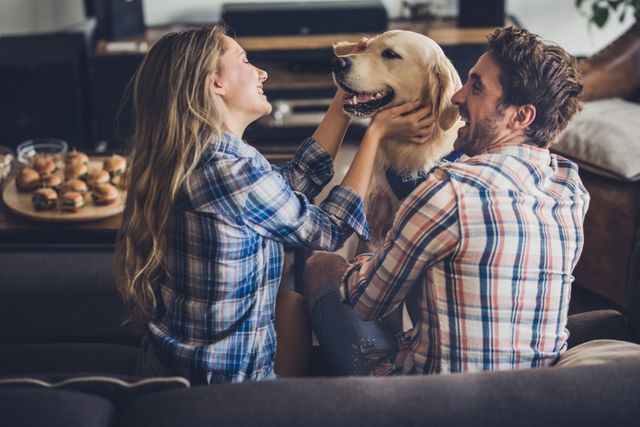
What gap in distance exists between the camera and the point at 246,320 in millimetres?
1372

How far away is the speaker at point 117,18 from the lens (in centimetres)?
353

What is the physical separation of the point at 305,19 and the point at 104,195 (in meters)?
1.77

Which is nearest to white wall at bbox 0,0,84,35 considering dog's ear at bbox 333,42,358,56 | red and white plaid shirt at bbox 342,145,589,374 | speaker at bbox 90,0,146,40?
speaker at bbox 90,0,146,40

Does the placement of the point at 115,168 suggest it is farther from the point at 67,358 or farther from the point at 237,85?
the point at 237,85

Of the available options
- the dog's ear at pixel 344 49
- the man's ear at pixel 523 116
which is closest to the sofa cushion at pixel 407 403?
the man's ear at pixel 523 116

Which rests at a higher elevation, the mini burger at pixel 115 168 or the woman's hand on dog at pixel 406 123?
the woman's hand on dog at pixel 406 123

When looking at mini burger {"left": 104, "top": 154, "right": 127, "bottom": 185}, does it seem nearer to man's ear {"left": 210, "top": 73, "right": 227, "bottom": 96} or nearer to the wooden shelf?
man's ear {"left": 210, "top": 73, "right": 227, "bottom": 96}

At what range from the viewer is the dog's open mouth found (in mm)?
1521

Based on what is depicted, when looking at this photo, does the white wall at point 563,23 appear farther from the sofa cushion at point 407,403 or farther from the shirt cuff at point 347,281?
the sofa cushion at point 407,403

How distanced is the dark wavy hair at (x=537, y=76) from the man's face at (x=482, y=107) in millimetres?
14

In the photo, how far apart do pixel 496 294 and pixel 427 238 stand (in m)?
0.14

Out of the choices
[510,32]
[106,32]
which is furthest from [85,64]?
[510,32]

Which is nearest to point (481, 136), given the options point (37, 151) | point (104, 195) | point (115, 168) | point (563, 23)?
point (104, 195)

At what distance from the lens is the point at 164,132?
4.33 feet
